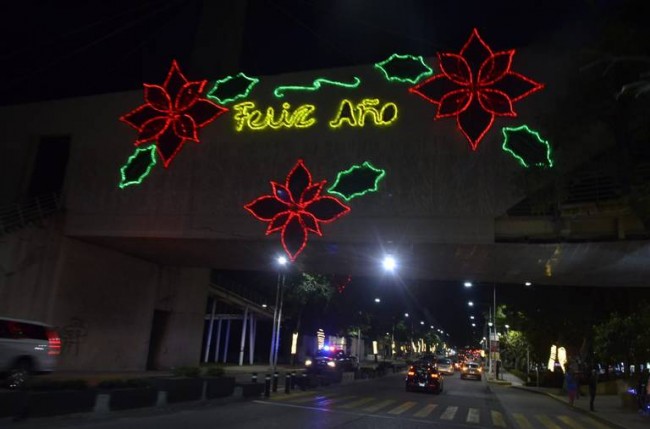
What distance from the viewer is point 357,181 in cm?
2364

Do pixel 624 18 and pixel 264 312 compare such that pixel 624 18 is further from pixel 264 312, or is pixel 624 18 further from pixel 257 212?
pixel 264 312

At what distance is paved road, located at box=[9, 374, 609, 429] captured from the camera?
44.1 ft

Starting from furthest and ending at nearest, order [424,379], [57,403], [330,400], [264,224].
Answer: [424,379] → [264,224] → [330,400] → [57,403]

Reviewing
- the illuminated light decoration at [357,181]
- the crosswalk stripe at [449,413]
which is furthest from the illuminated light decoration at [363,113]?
the crosswalk stripe at [449,413]

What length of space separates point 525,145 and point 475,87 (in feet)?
10.8

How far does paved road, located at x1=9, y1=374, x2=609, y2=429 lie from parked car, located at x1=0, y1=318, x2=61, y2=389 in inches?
192

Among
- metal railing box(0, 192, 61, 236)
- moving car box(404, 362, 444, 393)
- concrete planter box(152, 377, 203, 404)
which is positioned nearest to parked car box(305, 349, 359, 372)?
moving car box(404, 362, 444, 393)

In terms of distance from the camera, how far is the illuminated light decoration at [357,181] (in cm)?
2342

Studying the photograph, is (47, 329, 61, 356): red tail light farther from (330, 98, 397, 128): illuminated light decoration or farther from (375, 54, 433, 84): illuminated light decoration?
(375, 54, 433, 84): illuminated light decoration

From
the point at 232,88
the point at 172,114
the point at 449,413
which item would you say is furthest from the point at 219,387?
the point at 232,88

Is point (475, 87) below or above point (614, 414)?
above

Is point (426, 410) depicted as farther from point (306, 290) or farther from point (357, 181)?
point (306, 290)

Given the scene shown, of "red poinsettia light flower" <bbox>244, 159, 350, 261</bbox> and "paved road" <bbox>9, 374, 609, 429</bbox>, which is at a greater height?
"red poinsettia light flower" <bbox>244, 159, 350, 261</bbox>

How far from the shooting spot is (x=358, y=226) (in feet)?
75.7
